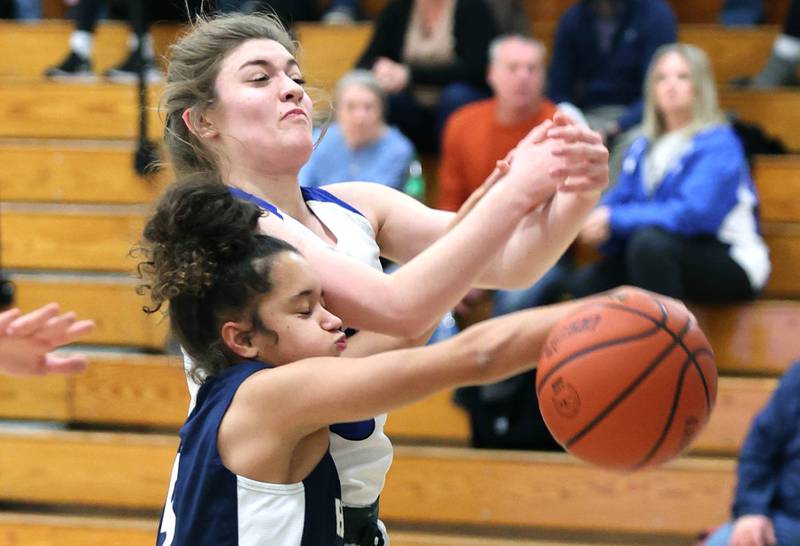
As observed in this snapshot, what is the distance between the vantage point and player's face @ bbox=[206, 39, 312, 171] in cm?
225

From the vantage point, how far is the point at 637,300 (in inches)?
69.3

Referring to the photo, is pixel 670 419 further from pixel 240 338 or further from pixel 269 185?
pixel 269 185

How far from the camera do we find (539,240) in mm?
2393

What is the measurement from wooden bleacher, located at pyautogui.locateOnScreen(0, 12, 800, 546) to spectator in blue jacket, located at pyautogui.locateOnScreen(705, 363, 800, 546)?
1.42 ft

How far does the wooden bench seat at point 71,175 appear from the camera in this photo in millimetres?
5867

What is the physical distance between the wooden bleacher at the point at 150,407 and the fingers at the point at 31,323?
151 centimetres

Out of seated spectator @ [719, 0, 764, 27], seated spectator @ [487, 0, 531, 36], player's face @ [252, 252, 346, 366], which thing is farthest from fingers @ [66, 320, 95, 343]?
seated spectator @ [719, 0, 764, 27]

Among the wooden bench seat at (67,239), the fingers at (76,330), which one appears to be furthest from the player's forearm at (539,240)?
the wooden bench seat at (67,239)

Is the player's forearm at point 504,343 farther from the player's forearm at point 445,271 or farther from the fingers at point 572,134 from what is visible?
the fingers at point 572,134

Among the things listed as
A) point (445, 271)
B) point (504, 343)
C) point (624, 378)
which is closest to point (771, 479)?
point (445, 271)

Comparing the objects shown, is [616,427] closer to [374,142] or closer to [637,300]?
[637,300]

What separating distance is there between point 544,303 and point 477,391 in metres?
0.45

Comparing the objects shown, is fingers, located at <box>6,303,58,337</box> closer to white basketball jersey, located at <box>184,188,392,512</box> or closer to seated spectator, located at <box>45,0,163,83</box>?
white basketball jersey, located at <box>184,188,392,512</box>

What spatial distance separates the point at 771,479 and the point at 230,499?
2.53 metres
